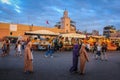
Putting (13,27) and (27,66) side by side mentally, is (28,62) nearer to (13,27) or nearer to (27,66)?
(27,66)

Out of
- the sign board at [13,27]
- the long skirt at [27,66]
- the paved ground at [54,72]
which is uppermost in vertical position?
the sign board at [13,27]

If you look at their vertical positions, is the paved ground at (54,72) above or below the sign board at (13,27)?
below

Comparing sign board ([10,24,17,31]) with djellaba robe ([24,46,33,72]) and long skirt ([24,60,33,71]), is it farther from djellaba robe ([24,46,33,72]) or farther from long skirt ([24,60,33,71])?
long skirt ([24,60,33,71])

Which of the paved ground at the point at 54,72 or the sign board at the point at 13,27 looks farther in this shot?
the sign board at the point at 13,27

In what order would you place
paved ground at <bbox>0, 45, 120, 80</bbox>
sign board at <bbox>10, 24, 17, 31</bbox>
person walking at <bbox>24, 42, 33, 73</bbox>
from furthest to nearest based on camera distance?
sign board at <bbox>10, 24, 17, 31</bbox>, person walking at <bbox>24, 42, 33, 73</bbox>, paved ground at <bbox>0, 45, 120, 80</bbox>

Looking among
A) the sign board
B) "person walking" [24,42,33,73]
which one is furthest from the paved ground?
the sign board

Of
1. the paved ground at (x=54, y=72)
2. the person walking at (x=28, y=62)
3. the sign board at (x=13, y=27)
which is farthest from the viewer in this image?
the sign board at (x=13, y=27)

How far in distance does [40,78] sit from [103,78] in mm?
2714

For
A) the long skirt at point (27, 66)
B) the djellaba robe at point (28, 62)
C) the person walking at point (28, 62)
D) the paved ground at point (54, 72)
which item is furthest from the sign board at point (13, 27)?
the long skirt at point (27, 66)

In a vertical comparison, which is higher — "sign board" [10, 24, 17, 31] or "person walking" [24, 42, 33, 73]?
"sign board" [10, 24, 17, 31]

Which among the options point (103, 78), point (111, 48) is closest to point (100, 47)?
point (103, 78)

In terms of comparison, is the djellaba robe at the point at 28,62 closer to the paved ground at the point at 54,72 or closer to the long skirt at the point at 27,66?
the long skirt at the point at 27,66

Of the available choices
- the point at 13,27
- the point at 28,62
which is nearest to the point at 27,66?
the point at 28,62

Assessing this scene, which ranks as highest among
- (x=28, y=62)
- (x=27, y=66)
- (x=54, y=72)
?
(x=28, y=62)
